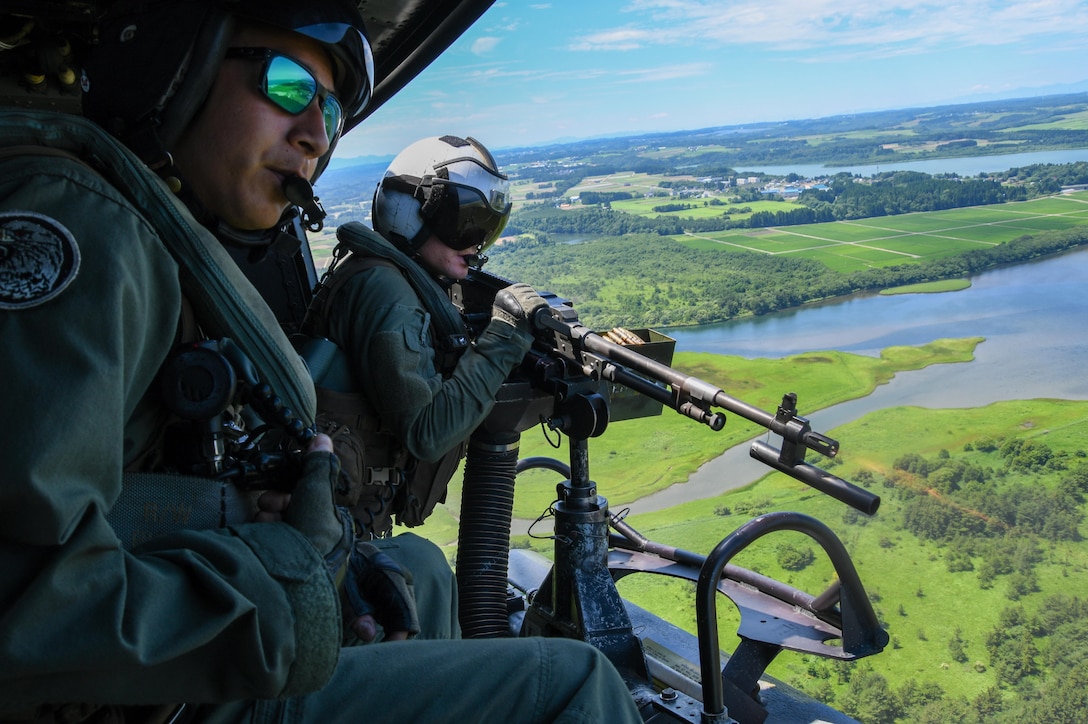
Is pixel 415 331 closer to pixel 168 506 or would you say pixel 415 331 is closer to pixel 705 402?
pixel 705 402

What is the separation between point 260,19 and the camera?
4.63ft

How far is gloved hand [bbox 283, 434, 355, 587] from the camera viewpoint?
122cm

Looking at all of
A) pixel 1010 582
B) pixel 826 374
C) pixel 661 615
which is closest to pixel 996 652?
pixel 1010 582

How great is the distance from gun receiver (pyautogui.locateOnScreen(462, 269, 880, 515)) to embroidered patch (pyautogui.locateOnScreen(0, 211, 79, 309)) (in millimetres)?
1730

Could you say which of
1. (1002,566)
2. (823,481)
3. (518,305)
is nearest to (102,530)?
(823,481)

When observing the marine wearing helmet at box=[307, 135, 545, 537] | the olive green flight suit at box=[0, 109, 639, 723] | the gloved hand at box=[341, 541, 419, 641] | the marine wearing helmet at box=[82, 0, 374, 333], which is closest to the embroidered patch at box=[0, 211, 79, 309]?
the olive green flight suit at box=[0, 109, 639, 723]

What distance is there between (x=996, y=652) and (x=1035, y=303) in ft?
7.98

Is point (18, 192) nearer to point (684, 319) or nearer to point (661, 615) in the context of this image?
point (661, 615)

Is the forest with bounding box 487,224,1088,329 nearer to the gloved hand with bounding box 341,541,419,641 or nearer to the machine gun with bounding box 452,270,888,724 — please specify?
the machine gun with bounding box 452,270,888,724

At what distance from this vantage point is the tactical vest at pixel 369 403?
2.91m

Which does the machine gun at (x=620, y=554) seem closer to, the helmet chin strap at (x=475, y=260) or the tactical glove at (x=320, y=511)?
the helmet chin strap at (x=475, y=260)

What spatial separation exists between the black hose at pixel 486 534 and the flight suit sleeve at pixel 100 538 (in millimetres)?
2299

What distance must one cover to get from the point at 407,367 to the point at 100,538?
1907mm

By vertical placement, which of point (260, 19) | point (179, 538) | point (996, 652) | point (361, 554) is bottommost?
point (996, 652)
